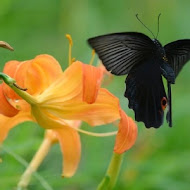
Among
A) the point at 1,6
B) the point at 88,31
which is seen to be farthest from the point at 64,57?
the point at 1,6

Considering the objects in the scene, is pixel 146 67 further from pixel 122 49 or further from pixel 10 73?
pixel 10 73

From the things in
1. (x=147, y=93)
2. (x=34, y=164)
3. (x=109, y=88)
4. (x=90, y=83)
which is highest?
(x=90, y=83)

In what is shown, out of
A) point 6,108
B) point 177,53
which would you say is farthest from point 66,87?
point 177,53

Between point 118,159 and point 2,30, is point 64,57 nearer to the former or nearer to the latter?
point 2,30

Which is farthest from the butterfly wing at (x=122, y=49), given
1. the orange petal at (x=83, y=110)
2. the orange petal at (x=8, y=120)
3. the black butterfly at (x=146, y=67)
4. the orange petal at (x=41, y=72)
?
the orange petal at (x=8, y=120)

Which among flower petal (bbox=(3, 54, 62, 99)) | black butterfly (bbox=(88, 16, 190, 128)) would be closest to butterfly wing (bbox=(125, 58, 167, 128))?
black butterfly (bbox=(88, 16, 190, 128))

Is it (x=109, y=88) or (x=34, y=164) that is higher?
(x=34, y=164)

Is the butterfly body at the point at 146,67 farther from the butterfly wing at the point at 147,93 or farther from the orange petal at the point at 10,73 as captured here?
the orange petal at the point at 10,73

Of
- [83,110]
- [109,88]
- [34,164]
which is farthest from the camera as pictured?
[109,88]
